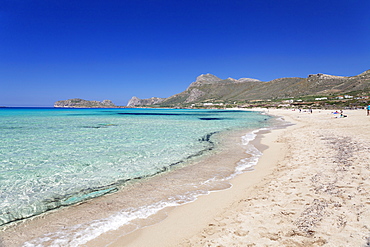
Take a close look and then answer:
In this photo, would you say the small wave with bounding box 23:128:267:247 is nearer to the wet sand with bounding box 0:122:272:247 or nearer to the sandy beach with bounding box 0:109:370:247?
the wet sand with bounding box 0:122:272:247

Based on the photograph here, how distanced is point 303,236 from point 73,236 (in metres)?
4.68

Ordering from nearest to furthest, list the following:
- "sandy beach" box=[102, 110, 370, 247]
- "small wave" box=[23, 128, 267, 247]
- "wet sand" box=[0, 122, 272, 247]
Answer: "sandy beach" box=[102, 110, 370, 247]
"small wave" box=[23, 128, 267, 247]
"wet sand" box=[0, 122, 272, 247]

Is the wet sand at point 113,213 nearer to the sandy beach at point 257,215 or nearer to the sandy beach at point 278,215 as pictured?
the sandy beach at point 257,215

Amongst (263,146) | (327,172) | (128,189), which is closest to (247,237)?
(128,189)

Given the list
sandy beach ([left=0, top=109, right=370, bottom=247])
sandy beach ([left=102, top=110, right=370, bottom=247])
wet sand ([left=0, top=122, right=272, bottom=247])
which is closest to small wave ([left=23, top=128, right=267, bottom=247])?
wet sand ([left=0, top=122, right=272, bottom=247])

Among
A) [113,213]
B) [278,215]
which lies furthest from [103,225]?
[278,215]

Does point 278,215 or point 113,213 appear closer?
point 278,215

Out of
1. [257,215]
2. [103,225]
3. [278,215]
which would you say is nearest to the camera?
[278,215]

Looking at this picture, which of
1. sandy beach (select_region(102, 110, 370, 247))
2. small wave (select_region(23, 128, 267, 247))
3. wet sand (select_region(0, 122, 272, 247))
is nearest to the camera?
sandy beach (select_region(102, 110, 370, 247))

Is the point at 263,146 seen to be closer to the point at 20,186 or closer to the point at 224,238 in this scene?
the point at 224,238

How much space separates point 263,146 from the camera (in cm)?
1532

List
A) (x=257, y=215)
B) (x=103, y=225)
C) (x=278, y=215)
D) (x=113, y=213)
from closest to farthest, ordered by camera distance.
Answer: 1. (x=278, y=215)
2. (x=257, y=215)
3. (x=103, y=225)
4. (x=113, y=213)

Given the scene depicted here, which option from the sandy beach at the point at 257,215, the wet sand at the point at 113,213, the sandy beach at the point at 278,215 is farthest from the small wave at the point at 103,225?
the sandy beach at the point at 278,215

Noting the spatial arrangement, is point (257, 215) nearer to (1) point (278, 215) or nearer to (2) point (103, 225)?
(1) point (278, 215)
